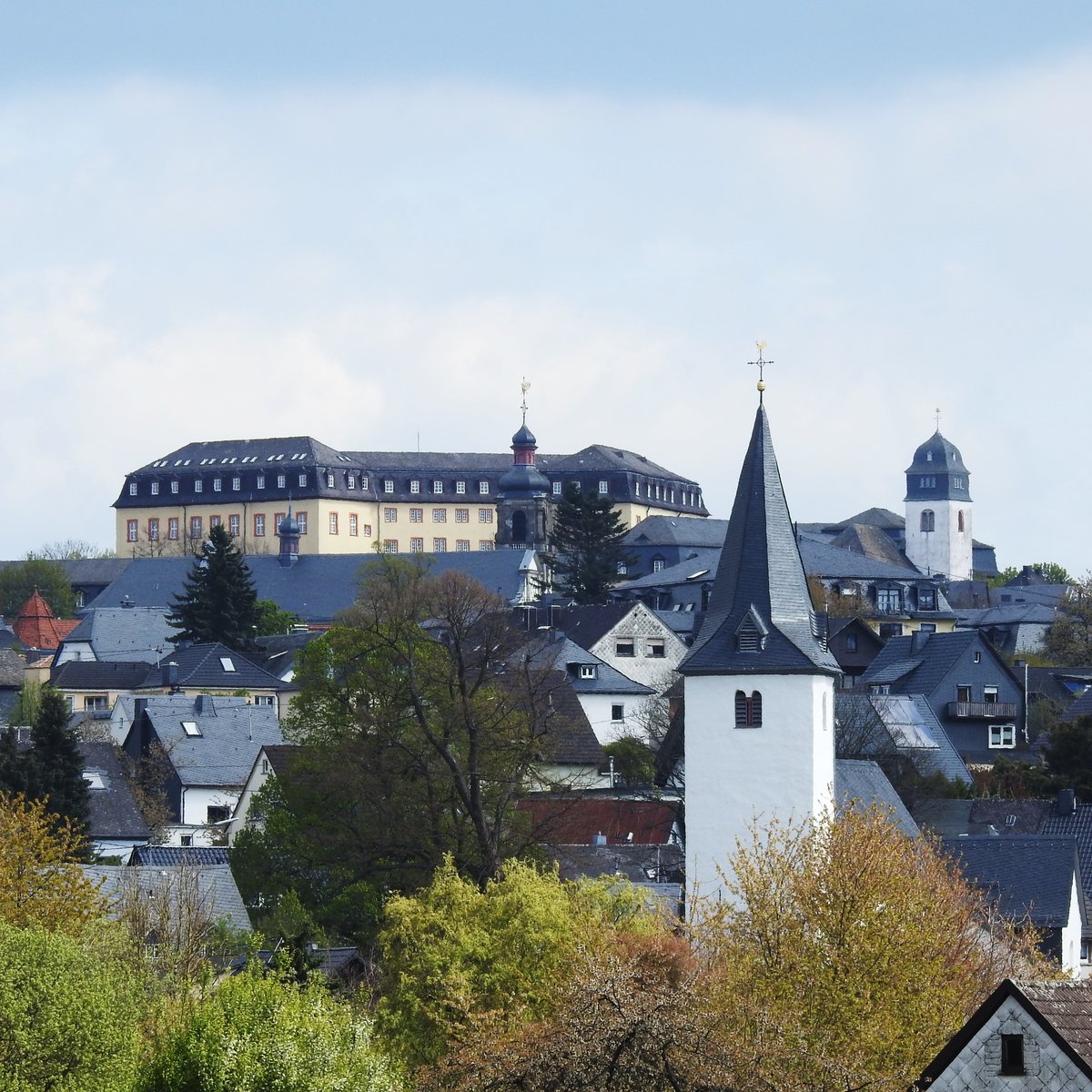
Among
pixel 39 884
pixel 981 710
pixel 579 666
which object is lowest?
pixel 39 884

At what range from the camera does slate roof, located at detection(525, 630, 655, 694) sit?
89000 millimetres

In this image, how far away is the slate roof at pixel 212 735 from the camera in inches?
3243

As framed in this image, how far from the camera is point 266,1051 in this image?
28578mm

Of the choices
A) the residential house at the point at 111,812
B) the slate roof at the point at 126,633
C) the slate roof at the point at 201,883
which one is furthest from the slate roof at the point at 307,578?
the slate roof at the point at 201,883

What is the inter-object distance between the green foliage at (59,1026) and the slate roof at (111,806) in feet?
110

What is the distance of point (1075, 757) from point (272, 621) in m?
62.6

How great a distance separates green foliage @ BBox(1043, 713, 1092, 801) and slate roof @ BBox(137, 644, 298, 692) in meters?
37.8

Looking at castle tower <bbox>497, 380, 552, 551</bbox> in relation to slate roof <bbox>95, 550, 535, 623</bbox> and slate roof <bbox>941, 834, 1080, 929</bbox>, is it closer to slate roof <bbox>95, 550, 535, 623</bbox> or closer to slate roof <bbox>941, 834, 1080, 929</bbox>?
slate roof <bbox>95, 550, 535, 623</bbox>

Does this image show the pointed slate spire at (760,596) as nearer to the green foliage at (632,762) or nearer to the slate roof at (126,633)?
the green foliage at (632,762)

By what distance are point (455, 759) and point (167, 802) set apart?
3306 cm

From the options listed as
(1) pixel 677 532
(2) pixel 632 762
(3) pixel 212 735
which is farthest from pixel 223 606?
(1) pixel 677 532

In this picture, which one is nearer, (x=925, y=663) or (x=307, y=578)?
(x=925, y=663)

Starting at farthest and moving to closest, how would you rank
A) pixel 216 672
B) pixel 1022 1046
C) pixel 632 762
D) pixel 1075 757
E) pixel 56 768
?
pixel 216 672 → pixel 632 762 → pixel 1075 757 → pixel 56 768 → pixel 1022 1046

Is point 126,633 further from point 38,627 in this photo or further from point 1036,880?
point 1036,880
